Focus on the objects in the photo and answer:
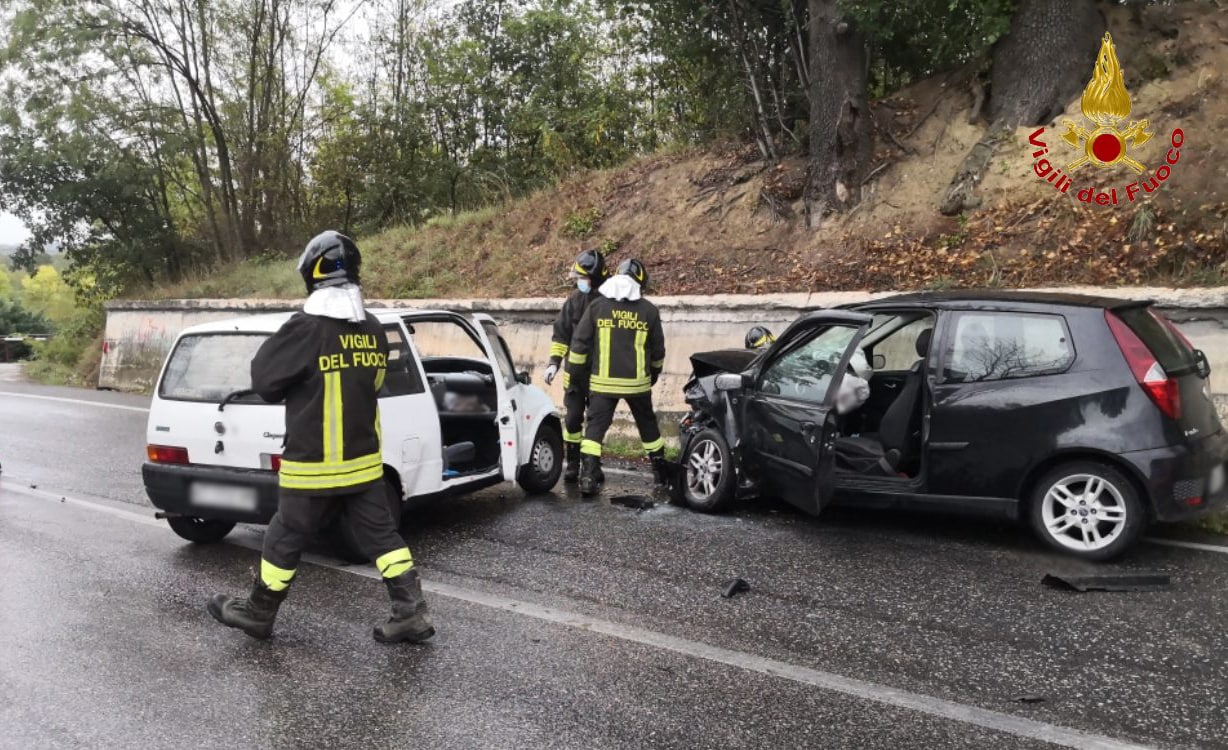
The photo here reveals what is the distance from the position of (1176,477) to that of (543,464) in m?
4.38

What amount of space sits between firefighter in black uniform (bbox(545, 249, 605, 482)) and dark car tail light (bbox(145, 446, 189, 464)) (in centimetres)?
306

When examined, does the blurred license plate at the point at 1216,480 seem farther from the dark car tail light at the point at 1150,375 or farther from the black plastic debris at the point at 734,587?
the black plastic debris at the point at 734,587

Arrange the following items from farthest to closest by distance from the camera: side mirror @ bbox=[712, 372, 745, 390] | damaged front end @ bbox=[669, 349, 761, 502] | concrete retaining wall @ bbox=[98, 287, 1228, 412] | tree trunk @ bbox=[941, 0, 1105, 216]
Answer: tree trunk @ bbox=[941, 0, 1105, 216]
concrete retaining wall @ bbox=[98, 287, 1228, 412]
damaged front end @ bbox=[669, 349, 761, 502]
side mirror @ bbox=[712, 372, 745, 390]

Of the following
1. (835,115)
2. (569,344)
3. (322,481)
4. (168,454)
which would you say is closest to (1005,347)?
(569,344)

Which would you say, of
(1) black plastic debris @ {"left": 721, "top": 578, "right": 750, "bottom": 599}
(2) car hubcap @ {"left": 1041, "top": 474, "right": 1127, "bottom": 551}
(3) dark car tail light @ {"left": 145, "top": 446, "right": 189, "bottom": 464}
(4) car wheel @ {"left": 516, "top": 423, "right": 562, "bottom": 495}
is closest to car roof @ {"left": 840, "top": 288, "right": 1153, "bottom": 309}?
(2) car hubcap @ {"left": 1041, "top": 474, "right": 1127, "bottom": 551}

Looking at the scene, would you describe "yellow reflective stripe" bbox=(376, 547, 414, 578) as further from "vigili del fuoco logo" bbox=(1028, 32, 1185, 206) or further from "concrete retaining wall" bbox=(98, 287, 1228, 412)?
"vigili del fuoco logo" bbox=(1028, 32, 1185, 206)

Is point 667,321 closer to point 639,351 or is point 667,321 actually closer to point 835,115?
point 639,351

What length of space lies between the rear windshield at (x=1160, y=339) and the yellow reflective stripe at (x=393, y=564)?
4.22 metres

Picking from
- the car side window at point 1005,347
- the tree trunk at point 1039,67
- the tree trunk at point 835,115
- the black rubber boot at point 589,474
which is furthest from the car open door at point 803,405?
the tree trunk at point 835,115

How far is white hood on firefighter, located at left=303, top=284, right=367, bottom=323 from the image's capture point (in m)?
4.16

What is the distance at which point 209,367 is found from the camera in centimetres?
561

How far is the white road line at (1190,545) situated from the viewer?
5.39 metres

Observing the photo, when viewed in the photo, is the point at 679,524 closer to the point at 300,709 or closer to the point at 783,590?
the point at 783,590

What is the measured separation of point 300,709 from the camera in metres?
3.53
